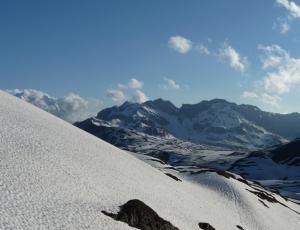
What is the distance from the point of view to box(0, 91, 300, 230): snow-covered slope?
2914 cm

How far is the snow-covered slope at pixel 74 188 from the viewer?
95.6ft

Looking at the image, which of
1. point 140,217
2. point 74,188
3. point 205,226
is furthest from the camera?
point 205,226

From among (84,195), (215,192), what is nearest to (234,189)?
(215,192)

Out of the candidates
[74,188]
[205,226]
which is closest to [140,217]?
[74,188]

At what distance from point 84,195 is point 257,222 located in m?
38.6

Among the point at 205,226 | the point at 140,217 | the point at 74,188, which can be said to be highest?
the point at 74,188

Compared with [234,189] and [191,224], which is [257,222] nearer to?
[234,189]

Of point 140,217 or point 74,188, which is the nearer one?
point 74,188

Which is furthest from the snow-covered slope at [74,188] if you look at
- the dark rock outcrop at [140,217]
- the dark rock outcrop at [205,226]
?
the dark rock outcrop at [140,217]

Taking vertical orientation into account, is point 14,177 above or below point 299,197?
below

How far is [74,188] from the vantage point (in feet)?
117

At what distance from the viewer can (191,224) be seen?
4344cm

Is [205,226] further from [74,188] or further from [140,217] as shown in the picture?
[74,188]

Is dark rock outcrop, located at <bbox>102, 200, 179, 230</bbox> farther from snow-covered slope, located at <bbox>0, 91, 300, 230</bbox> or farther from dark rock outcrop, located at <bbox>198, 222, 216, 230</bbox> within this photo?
dark rock outcrop, located at <bbox>198, 222, 216, 230</bbox>
